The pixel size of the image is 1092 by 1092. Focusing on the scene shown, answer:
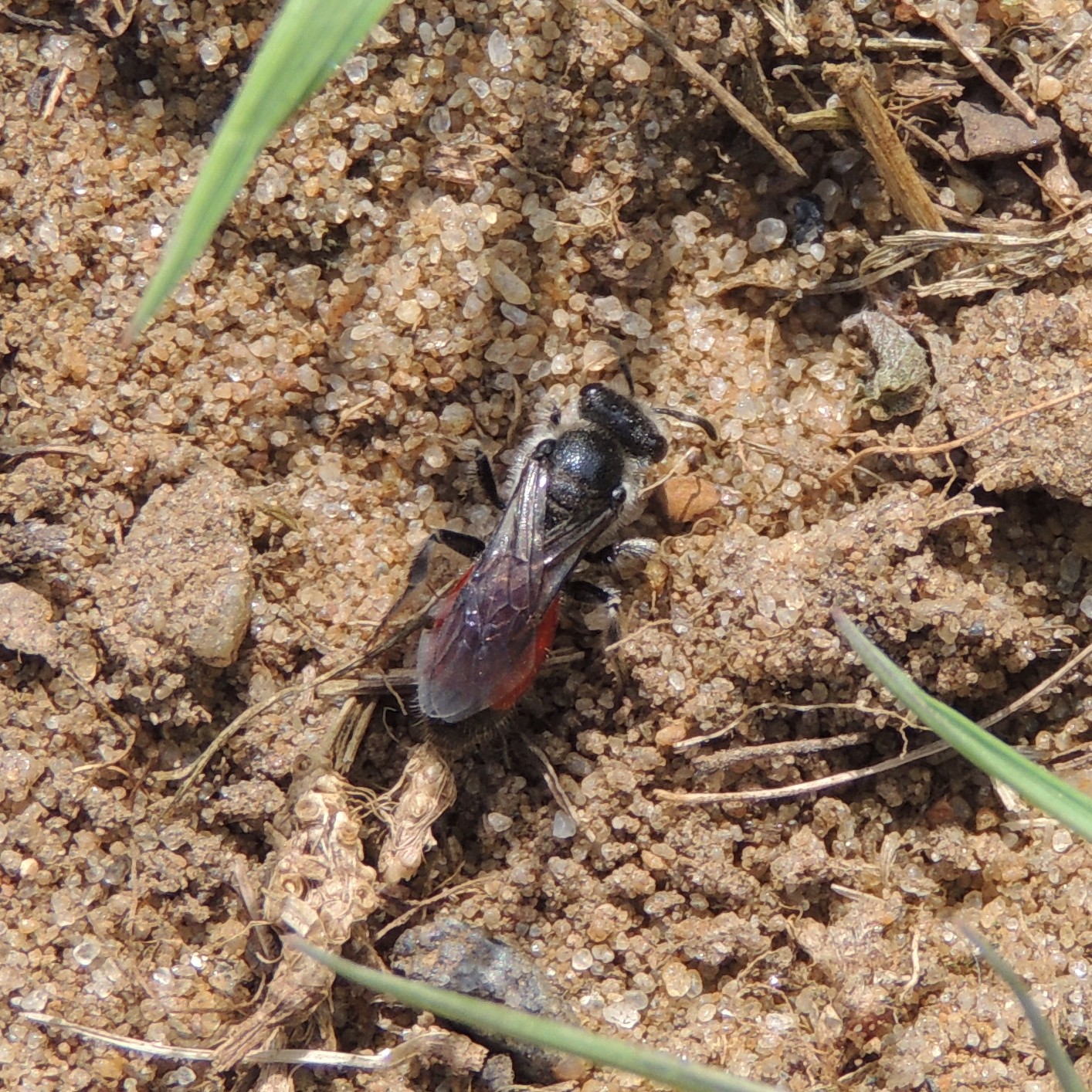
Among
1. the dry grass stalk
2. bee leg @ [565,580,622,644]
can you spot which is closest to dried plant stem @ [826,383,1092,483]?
bee leg @ [565,580,622,644]

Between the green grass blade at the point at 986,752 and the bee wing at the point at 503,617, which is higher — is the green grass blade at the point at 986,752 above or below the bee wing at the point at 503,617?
above

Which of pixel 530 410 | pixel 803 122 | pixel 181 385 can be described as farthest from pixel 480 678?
pixel 803 122

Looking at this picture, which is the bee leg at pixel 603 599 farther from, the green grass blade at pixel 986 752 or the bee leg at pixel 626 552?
the green grass blade at pixel 986 752

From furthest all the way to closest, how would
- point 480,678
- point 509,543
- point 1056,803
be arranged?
point 509,543
point 480,678
point 1056,803

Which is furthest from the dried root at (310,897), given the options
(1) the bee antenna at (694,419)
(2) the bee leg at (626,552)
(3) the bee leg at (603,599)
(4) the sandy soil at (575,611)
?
(1) the bee antenna at (694,419)

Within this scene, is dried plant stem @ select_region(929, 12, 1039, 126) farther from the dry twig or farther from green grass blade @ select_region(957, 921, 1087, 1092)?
green grass blade @ select_region(957, 921, 1087, 1092)

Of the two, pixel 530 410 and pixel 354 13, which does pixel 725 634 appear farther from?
pixel 354 13
